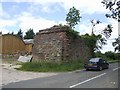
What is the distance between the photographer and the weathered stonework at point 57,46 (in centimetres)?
3709

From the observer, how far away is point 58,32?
126 feet

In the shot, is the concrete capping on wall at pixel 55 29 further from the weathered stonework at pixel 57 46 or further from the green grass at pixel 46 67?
the green grass at pixel 46 67

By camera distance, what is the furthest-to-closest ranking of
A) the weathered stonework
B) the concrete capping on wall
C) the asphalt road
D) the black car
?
the concrete capping on wall < the weathered stonework < the black car < the asphalt road

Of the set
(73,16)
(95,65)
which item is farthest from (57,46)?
(73,16)

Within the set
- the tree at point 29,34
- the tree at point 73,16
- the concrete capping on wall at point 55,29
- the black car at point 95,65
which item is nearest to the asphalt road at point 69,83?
the black car at point 95,65

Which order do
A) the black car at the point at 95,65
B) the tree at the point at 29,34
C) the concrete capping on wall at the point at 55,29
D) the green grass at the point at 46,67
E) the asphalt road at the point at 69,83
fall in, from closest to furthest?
the asphalt road at the point at 69,83 < the green grass at the point at 46,67 < the black car at the point at 95,65 < the concrete capping on wall at the point at 55,29 < the tree at the point at 29,34

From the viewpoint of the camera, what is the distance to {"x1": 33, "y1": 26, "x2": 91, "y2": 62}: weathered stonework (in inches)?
1460

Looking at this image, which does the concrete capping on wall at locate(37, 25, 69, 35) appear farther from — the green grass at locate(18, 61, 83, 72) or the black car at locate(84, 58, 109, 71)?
the black car at locate(84, 58, 109, 71)

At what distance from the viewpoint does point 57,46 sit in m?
37.6

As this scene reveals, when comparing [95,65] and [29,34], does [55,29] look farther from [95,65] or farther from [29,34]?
[29,34]

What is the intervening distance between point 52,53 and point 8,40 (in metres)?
24.9

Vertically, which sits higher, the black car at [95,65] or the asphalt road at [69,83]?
the black car at [95,65]

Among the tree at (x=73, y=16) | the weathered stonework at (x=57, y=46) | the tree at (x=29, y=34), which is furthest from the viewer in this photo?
the tree at (x=29, y=34)

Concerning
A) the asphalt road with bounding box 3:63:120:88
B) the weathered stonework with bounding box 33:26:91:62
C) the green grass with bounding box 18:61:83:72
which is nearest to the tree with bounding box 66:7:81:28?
the weathered stonework with bounding box 33:26:91:62
